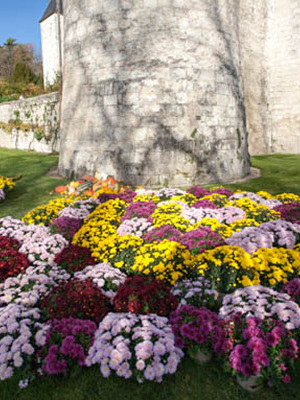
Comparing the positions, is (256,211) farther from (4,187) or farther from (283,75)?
(283,75)

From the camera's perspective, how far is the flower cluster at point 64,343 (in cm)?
224

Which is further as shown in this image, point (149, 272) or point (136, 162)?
point (136, 162)

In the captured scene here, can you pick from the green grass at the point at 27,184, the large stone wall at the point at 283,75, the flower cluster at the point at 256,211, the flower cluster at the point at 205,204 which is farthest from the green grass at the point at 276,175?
the green grass at the point at 27,184

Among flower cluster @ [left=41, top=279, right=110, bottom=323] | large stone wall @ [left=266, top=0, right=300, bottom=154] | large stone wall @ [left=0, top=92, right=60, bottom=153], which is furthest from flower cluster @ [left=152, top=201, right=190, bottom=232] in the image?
large stone wall @ [left=0, top=92, right=60, bottom=153]

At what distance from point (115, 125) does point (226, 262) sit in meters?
5.18

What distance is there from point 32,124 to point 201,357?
1565 centimetres

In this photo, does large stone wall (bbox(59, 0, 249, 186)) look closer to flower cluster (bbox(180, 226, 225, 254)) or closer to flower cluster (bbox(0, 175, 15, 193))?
flower cluster (bbox(0, 175, 15, 193))

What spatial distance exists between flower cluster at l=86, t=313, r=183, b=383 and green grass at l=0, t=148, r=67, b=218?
4.15m

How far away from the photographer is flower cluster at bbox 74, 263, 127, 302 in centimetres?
299

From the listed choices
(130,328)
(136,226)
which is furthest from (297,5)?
(130,328)

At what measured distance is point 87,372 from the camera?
7.79 ft

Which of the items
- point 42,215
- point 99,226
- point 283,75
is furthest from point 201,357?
point 283,75

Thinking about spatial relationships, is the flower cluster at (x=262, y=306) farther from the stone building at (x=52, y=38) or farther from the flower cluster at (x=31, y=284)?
the stone building at (x=52, y=38)

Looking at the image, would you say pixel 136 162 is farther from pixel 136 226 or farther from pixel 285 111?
pixel 285 111
